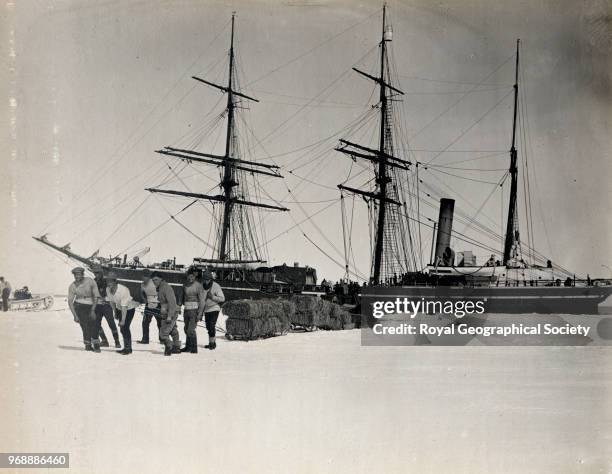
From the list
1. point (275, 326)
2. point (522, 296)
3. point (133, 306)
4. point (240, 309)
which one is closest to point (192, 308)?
point (133, 306)

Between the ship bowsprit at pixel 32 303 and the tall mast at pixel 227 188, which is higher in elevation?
the tall mast at pixel 227 188

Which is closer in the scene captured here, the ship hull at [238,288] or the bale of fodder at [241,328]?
the bale of fodder at [241,328]

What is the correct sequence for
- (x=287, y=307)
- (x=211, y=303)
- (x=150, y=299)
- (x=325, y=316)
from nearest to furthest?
(x=150, y=299) → (x=211, y=303) → (x=287, y=307) → (x=325, y=316)

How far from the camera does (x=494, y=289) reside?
86.2 feet

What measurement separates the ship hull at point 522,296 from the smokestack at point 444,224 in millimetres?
1862

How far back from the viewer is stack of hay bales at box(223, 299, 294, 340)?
13.9 m

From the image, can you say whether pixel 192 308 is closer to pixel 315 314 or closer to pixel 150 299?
pixel 150 299

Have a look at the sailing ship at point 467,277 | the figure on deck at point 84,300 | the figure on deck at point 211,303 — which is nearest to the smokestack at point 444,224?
the sailing ship at point 467,277

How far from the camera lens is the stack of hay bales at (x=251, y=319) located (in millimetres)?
13867

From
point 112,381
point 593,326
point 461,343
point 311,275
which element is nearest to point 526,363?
point 461,343

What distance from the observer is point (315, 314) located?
17.2 metres

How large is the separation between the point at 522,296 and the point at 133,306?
19031mm

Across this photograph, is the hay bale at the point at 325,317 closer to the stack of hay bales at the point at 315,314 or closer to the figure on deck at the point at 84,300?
the stack of hay bales at the point at 315,314

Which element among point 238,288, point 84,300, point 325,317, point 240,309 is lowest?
point 325,317
